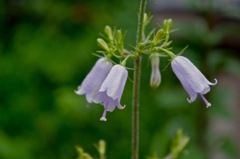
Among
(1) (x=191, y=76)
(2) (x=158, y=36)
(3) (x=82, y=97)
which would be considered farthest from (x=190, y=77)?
(3) (x=82, y=97)

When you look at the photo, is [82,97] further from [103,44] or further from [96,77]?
[103,44]

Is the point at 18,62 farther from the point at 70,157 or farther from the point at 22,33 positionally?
the point at 70,157

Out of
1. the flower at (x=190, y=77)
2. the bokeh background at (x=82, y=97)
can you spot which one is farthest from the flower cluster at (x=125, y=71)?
the bokeh background at (x=82, y=97)

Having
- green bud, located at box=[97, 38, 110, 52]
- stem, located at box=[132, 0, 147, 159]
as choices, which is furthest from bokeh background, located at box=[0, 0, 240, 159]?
green bud, located at box=[97, 38, 110, 52]

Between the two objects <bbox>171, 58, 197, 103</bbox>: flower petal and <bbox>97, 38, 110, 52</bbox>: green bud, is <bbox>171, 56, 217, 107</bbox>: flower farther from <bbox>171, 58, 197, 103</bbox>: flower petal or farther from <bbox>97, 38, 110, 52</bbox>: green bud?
<bbox>97, 38, 110, 52</bbox>: green bud

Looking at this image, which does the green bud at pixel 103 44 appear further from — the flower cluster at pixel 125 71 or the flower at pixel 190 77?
the flower at pixel 190 77

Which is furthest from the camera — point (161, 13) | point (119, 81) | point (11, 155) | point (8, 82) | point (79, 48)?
point (161, 13)

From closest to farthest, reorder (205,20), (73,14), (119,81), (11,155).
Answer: (119,81) < (11,155) < (205,20) < (73,14)

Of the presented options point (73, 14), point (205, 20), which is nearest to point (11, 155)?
point (205, 20)
